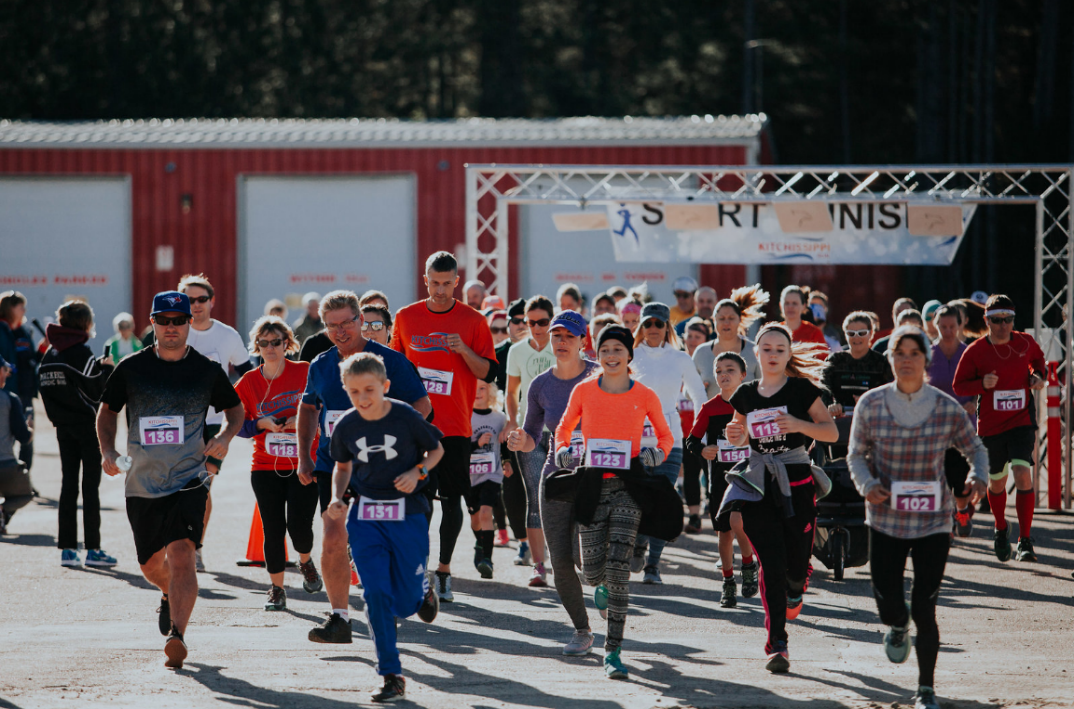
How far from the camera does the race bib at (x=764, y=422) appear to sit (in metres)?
6.55

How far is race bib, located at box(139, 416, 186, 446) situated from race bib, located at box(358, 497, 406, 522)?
1.20 metres

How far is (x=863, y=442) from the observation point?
5.71 meters

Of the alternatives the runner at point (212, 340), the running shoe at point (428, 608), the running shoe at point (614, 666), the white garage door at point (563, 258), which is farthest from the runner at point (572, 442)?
the white garage door at point (563, 258)

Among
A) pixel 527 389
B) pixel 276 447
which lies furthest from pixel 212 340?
pixel 527 389

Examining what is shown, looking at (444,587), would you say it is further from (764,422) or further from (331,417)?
(764,422)

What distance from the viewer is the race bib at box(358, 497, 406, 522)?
5844 millimetres

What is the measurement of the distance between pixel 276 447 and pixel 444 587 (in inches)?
56.9

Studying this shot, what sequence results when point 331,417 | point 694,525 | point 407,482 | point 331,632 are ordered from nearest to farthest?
point 407,482, point 331,632, point 331,417, point 694,525

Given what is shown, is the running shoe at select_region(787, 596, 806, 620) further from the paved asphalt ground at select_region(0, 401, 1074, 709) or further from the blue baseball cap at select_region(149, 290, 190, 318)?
the blue baseball cap at select_region(149, 290, 190, 318)

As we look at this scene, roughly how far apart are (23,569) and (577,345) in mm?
4719

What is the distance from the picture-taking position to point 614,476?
6332mm

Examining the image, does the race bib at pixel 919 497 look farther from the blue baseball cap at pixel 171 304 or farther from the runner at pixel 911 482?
the blue baseball cap at pixel 171 304


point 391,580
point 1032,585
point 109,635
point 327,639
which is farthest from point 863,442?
point 109,635

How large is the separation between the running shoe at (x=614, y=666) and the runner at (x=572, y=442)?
43 cm
